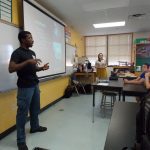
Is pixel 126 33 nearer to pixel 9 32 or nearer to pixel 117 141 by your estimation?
pixel 9 32

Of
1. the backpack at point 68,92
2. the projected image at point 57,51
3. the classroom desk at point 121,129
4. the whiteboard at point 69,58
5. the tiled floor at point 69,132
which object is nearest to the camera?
the classroom desk at point 121,129

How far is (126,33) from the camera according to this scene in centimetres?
743

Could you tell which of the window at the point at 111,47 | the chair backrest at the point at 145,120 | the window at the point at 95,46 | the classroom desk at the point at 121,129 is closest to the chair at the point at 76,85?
the window at the point at 95,46

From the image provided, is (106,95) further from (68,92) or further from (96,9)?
(96,9)

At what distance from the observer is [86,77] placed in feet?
21.1

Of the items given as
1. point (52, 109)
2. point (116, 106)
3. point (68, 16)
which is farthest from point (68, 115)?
point (68, 16)

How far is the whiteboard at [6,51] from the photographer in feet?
8.29

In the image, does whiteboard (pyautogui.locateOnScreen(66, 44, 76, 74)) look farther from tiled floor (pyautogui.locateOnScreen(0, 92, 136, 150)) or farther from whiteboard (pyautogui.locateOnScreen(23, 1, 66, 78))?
tiled floor (pyautogui.locateOnScreen(0, 92, 136, 150))

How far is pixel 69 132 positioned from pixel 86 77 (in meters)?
3.80

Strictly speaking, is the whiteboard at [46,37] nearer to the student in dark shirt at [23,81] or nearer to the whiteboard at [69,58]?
the whiteboard at [69,58]

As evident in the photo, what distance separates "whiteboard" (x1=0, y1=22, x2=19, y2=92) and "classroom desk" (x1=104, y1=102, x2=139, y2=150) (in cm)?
180

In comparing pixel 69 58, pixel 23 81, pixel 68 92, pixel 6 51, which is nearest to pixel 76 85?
pixel 68 92

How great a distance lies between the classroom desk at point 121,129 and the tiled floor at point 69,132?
0.87 meters

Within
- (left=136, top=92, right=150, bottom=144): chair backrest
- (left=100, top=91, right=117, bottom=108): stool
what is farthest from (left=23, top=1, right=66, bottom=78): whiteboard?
(left=136, top=92, right=150, bottom=144): chair backrest
